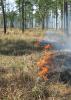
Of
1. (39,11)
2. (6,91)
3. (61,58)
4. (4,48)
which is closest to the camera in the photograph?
(6,91)

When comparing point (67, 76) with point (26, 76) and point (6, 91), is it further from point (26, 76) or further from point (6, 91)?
point (6, 91)

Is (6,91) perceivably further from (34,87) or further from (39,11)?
(39,11)

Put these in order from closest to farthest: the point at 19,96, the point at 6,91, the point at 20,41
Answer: the point at 19,96, the point at 6,91, the point at 20,41

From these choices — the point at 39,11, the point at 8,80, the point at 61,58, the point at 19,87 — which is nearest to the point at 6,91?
the point at 19,87

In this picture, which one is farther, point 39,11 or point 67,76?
point 39,11

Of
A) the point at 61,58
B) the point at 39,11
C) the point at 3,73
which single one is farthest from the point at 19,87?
the point at 39,11

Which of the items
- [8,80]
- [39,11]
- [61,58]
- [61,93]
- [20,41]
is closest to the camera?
[61,93]

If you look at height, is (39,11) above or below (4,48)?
above

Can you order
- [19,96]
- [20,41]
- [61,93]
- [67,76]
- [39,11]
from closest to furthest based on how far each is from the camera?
[19,96] < [61,93] < [67,76] < [20,41] < [39,11]

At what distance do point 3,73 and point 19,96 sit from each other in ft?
10.2

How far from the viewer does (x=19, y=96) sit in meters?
6.51

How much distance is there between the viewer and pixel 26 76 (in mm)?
8594

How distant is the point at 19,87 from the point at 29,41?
13.8m

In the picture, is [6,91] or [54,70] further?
[54,70]
